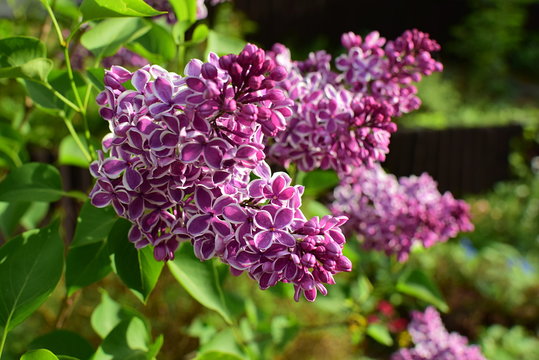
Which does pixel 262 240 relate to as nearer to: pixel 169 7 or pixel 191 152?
pixel 191 152

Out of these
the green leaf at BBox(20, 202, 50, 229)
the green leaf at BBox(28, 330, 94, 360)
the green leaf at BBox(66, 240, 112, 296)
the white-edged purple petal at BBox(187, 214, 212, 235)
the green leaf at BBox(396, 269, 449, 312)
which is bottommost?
the green leaf at BBox(20, 202, 50, 229)

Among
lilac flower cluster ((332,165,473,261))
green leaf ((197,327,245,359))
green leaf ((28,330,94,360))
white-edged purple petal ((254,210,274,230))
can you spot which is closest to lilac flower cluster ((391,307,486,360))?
lilac flower cluster ((332,165,473,261))

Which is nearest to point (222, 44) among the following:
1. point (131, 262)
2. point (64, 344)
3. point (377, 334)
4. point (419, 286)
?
point (131, 262)

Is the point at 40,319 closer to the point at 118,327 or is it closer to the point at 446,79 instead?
the point at 118,327

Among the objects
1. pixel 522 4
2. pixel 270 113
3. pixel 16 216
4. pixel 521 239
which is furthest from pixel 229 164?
pixel 522 4

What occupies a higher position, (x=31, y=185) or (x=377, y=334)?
(x=31, y=185)

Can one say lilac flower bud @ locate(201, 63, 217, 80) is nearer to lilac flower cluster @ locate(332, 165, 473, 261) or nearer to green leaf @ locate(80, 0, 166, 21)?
green leaf @ locate(80, 0, 166, 21)
